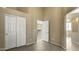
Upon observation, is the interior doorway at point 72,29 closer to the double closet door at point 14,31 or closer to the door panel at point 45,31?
the door panel at point 45,31

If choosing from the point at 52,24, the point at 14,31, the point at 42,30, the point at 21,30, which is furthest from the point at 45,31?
the point at 14,31

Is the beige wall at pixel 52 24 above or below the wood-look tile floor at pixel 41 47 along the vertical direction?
above

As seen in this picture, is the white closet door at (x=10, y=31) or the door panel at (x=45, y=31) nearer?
the white closet door at (x=10, y=31)

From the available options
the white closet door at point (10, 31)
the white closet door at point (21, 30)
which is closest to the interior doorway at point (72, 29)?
the white closet door at point (21, 30)

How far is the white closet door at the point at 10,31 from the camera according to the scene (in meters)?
2.19

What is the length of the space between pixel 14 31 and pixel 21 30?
0.50 feet

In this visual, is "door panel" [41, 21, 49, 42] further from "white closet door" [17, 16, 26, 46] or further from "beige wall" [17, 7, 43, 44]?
"white closet door" [17, 16, 26, 46]

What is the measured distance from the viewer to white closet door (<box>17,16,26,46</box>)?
7.49 ft

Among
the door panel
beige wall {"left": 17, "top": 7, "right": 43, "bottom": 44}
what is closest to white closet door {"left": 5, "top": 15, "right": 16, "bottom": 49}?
beige wall {"left": 17, "top": 7, "right": 43, "bottom": 44}

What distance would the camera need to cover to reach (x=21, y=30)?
2.32 m

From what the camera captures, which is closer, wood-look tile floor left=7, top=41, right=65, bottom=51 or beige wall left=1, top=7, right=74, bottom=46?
wood-look tile floor left=7, top=41, right=65, bottom=51
